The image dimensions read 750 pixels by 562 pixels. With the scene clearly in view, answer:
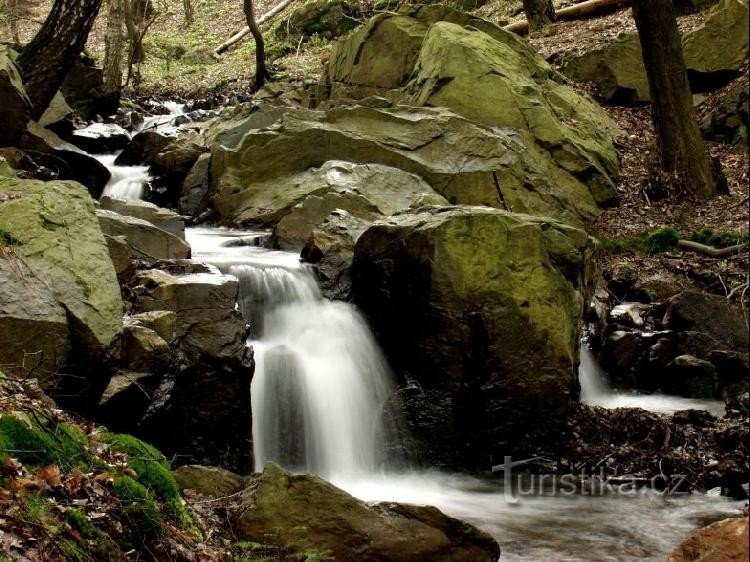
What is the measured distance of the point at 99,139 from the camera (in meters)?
15.8

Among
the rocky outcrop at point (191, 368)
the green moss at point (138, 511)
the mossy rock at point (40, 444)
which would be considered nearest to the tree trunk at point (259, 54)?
the rocky outcrop at point (191, 368)

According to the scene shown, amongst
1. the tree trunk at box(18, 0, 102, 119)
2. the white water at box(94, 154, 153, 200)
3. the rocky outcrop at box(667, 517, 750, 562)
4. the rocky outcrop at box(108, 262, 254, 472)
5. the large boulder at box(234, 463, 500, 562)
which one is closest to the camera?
the rocky outcrop at box(667, 517, 750, 562)

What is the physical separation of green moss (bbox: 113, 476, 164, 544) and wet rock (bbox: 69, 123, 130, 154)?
12602 millimetres

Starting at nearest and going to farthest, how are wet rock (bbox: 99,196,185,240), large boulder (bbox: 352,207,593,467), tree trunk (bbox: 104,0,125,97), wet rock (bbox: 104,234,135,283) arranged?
wet rock (bbox: 104,234,135,283), large boulder (bbox: 352,207,593,467), wet rock (bbox: 99,196,185,240), tree trunk (bbox: 104,0,125,97)

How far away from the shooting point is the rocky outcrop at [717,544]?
4012 millimetres

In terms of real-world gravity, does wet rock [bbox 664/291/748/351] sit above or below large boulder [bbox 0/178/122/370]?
below

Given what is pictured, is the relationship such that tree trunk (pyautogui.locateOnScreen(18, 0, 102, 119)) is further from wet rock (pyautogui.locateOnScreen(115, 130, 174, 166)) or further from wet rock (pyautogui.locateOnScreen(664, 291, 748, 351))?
wet rock (pyautogui.locateOnScreen(664, 291, 748, 351))

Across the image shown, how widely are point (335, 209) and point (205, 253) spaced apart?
194cm

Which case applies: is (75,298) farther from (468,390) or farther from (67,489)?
(468,390)

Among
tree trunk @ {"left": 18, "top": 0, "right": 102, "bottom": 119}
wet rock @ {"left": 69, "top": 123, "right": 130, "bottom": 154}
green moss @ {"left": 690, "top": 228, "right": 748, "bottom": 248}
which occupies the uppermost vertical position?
tree trunk @ {"left": 18, "top": 0, "right": 102, "bottom": 119}

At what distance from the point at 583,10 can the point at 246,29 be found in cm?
1480

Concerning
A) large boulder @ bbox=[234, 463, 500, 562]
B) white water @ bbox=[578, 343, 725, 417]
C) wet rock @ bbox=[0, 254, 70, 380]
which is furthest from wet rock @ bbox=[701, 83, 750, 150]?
wet rock @ bbox=[0, 254, 70, 380]

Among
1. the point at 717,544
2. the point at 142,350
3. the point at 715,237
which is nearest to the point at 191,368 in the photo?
the point at 142,350

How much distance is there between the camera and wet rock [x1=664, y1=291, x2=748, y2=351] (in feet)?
32.0
